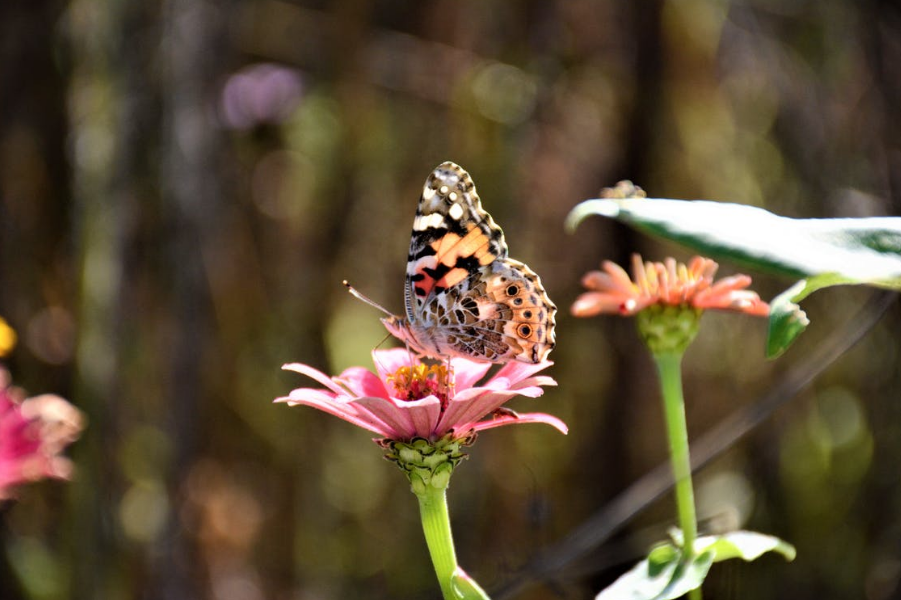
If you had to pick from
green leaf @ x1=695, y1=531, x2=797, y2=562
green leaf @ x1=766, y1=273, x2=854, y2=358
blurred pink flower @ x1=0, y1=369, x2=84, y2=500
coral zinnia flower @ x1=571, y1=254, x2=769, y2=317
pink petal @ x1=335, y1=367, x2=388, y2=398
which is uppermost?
green leaf @ x1=766, y1=273, x2=854, y2=358

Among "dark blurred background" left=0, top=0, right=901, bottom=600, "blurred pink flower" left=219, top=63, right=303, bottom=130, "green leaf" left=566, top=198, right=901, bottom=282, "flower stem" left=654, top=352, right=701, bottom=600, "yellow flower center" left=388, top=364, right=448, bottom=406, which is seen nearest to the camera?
"green leaf" left=566, top=198, right=901, bottom=282

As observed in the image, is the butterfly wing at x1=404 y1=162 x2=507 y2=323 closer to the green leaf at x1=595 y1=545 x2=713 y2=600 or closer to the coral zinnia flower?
the coral zinnia flower

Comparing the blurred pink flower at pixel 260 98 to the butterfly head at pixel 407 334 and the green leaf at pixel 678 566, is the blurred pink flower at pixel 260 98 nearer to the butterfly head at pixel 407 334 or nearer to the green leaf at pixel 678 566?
the butterfly head at pixel 407 334

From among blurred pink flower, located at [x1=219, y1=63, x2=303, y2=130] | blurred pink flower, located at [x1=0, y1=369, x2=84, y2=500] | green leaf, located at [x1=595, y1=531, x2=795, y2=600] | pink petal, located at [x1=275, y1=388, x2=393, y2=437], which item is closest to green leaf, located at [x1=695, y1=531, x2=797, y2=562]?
green leaf, located at [x1=595, y1=531, x2=795, y2=600]

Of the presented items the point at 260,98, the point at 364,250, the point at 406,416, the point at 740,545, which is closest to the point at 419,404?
the point at 406,416

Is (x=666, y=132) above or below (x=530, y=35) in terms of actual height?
below

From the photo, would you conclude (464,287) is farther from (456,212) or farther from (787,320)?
(787,320)

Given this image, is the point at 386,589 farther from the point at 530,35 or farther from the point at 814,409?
the point at 530,35

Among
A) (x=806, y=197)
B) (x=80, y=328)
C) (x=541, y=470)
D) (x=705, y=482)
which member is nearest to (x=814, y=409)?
(x=705, y=482)
